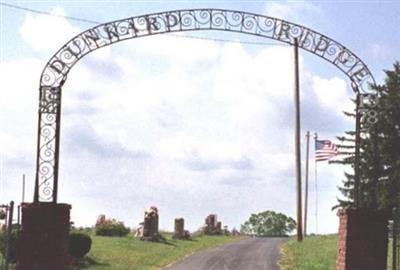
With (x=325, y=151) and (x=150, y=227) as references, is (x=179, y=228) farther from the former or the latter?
(x=325, y=151)

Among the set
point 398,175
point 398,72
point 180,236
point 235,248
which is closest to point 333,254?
point 235,248

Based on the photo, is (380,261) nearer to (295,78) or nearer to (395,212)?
(395,212)

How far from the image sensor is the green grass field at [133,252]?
Result: 2489cm

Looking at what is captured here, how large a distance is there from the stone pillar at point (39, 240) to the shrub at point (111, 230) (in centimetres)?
1984

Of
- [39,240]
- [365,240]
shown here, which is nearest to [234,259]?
[365,240]

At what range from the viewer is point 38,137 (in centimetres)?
1525

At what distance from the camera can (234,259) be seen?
90.0 ft

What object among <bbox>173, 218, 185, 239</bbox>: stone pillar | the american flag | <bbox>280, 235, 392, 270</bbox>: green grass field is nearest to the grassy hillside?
<bbox>280, 235, 392, 270</bbox>: green grass field

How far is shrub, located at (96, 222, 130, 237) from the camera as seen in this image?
3400cm

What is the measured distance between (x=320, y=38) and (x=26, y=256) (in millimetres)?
7543

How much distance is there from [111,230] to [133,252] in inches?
237

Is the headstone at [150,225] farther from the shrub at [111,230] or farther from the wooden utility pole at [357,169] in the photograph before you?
the wooden utility pole at [357,169]

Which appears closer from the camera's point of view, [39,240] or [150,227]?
[39,240]

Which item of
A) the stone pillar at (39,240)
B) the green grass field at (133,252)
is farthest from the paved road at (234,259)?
the stone pillar at (39,240)
